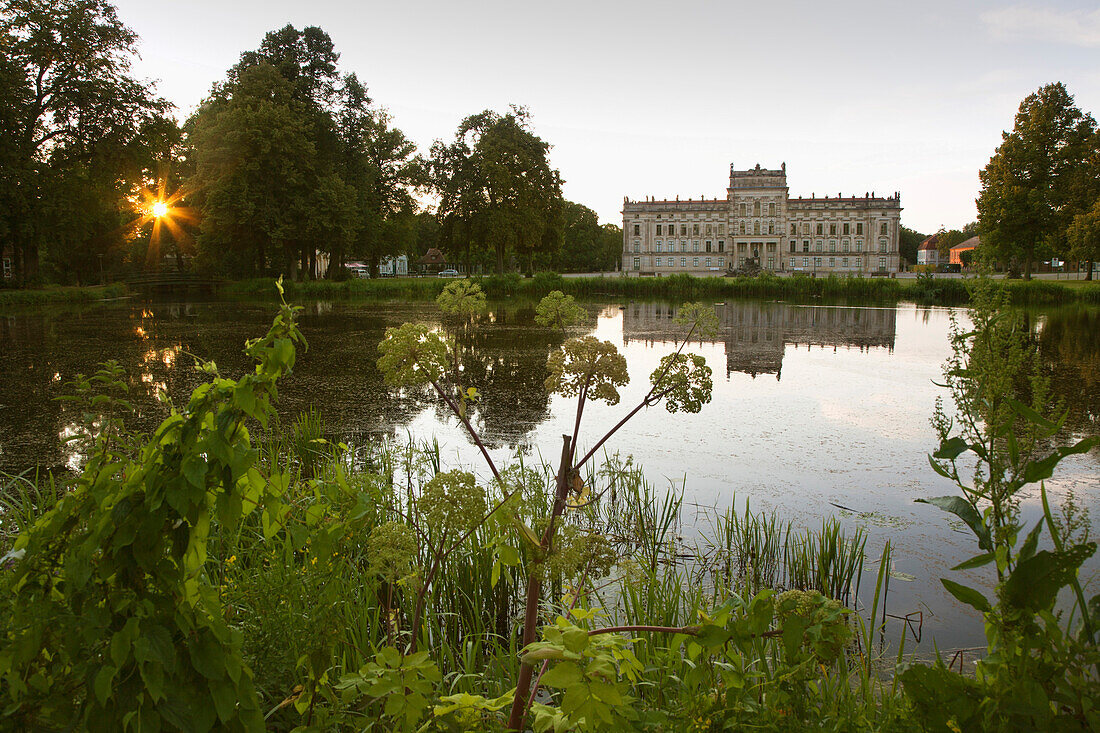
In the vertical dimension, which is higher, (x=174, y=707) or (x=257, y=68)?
(x=257, y=68)

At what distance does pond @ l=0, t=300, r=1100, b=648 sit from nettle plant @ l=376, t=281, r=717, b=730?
800 mm

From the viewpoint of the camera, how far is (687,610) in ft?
10.4

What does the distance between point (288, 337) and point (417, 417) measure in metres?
6.43

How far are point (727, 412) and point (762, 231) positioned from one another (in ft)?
269

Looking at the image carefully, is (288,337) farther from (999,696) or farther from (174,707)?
(999,696)

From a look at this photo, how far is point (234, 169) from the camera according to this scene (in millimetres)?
32531

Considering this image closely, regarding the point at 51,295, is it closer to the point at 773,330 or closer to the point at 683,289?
the point at 773,330

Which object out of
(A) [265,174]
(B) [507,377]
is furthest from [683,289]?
(B) [507,377]

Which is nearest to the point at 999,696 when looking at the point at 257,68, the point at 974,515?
the point at 974,515

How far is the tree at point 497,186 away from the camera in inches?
1832

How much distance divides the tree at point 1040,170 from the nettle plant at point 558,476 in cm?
4546

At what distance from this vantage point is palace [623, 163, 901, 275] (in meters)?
83.5

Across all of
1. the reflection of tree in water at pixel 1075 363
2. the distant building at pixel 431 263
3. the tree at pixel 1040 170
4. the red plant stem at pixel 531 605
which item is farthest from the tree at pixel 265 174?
the distant building at pixel 431 263

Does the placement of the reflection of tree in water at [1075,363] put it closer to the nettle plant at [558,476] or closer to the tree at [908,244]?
the nettle plant at [558,476]
